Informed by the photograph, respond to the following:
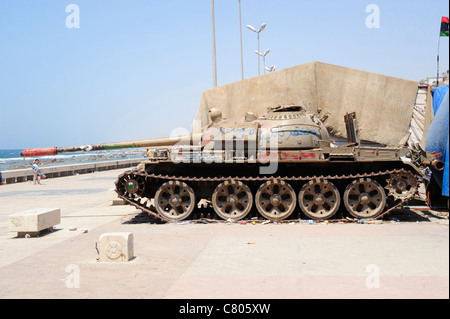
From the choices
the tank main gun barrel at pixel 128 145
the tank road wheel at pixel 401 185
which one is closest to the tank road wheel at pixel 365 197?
the tank road wheel at pixel 401 185

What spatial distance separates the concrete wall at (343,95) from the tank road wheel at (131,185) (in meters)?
10.7

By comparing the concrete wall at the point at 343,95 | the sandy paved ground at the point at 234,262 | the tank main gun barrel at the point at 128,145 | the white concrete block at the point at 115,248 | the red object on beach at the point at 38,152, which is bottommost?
the sandy paved ground at the point at 234,262

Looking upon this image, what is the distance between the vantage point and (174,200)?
40.8 ft

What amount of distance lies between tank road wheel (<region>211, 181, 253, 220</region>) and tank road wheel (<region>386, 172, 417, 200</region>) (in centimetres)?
374

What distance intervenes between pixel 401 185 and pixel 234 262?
20.0 ft

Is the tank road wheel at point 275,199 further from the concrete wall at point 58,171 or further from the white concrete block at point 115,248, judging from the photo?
the concrete wall at point 58,171

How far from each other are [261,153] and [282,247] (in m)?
3.96

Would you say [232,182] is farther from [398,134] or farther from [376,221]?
[398,134]

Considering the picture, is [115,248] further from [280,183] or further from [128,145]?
[128,145]

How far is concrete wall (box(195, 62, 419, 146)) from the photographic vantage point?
20.3 meters

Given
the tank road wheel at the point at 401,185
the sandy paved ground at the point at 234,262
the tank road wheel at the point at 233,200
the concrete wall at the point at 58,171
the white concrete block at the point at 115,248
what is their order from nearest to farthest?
the sandy paved ground at the point at 234,262, the white concrete block at the point at 115,248, the tank road wheel at the point at 401,185, the tank road wheel at the point at 233,200, the concrete wall at the point at 58,171

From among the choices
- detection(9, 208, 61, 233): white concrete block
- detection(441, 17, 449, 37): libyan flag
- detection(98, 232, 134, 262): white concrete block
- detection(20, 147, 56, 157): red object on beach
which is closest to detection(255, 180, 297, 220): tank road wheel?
detection(98, 232, 134, 262): white concrete block

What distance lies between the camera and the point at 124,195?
12.6m

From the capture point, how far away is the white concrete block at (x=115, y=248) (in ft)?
26.3
